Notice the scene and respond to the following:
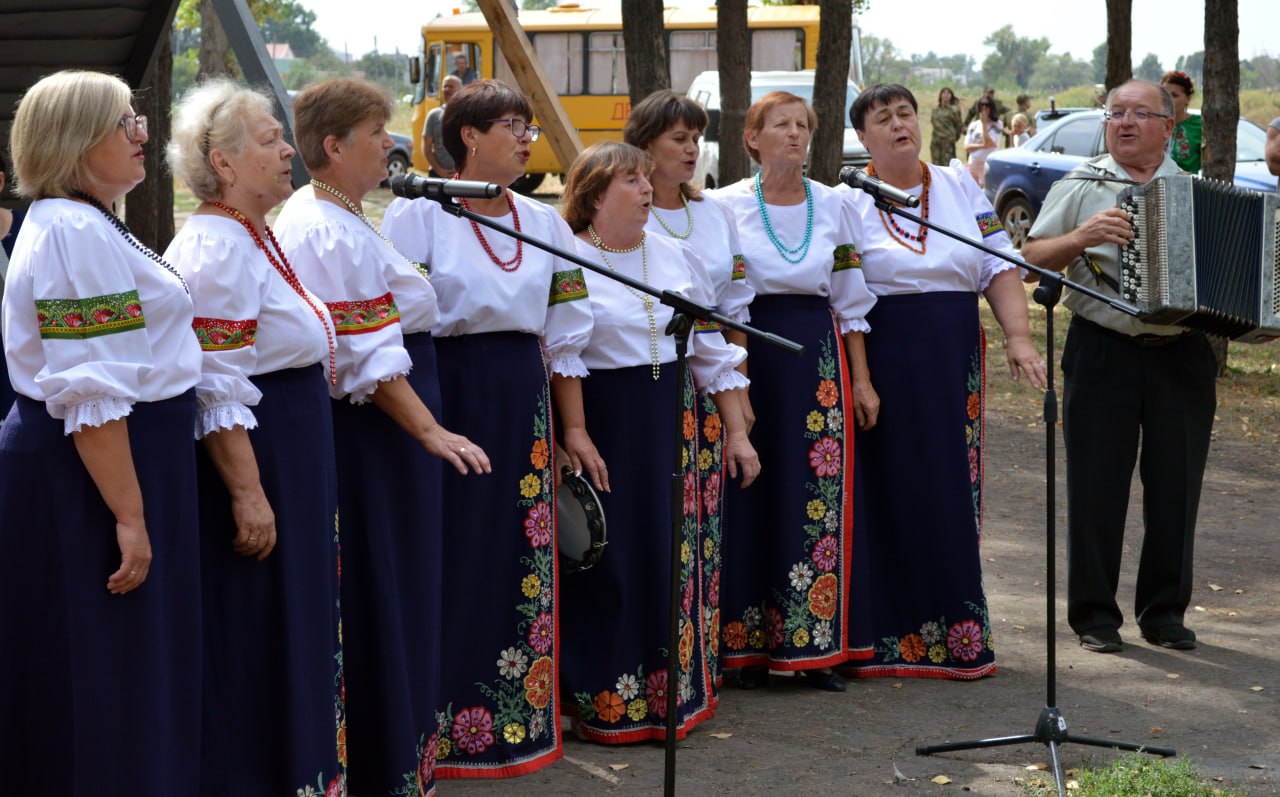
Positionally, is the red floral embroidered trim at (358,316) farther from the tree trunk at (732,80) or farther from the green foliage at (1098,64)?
the green foliage at (1098,64)

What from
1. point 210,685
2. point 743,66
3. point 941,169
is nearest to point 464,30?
point 743,66

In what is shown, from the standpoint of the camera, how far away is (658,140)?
5.13 meters

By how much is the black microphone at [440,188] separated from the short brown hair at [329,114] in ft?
0.70

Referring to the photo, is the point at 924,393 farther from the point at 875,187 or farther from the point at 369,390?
the point at 369,390

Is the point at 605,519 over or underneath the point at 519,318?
underneath

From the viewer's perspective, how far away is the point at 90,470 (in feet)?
10.6

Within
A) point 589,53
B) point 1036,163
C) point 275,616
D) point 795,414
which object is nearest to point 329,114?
point 275,616

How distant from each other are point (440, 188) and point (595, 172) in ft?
3.45

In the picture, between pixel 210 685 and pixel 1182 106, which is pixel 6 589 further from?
pixel 1182 106

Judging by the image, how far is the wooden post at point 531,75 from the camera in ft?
25.0

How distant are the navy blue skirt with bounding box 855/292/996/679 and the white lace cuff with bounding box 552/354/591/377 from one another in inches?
54.1

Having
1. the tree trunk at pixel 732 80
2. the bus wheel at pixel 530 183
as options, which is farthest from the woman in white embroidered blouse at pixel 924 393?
the bus wheel at pixel 530 183

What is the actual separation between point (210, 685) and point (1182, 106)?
6792mm

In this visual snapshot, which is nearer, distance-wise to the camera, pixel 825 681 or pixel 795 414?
pixel 795 414
